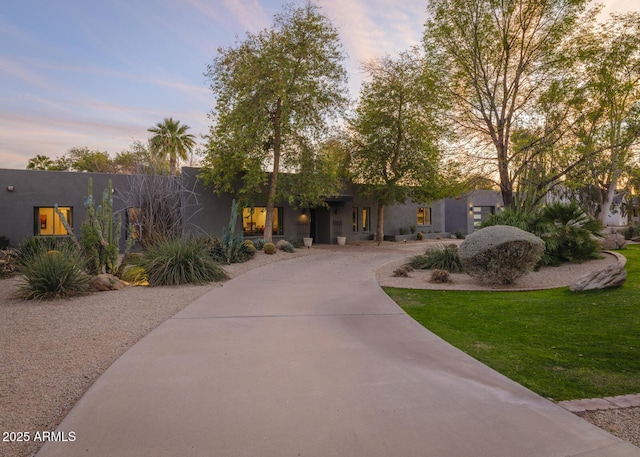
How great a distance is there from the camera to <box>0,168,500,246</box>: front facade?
16.0m

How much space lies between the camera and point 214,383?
143 inches

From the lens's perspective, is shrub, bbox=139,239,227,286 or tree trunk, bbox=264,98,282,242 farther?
tree trunk, bbox=264,98,282,242

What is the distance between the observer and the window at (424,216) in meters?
28.9

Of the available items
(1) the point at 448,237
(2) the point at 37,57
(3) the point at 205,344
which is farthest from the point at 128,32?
(1) the point at 448,237

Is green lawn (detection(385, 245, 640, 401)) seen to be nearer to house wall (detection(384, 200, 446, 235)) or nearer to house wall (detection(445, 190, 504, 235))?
house wall (detection(384, 200, 446, 235))

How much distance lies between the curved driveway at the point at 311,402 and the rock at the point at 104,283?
3.92 m

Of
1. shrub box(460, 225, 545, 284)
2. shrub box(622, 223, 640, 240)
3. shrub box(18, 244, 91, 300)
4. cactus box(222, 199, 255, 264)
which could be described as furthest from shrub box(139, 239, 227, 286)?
shrub box(622, 223, 640, 240)

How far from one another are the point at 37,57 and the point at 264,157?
9168mm

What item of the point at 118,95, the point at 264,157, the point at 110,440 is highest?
the point at 118,95

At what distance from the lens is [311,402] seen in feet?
10.7

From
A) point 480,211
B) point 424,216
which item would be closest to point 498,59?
point 424,216

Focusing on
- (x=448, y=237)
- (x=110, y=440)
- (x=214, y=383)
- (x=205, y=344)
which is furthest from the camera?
(x=448, y=237)

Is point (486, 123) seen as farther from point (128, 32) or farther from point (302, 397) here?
point (302, 397)

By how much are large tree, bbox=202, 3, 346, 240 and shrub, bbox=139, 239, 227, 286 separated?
7547 mm
